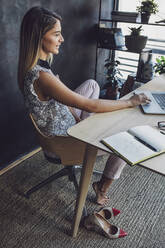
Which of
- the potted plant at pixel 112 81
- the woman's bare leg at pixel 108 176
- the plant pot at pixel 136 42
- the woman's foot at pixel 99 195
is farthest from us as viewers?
the potted plant at pixel 112 81

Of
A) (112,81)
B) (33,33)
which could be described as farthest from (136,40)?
(33,33)

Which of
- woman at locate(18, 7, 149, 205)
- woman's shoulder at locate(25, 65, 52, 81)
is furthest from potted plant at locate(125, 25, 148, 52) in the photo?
woman's shoulder at locate(25, 65, 52, 81)

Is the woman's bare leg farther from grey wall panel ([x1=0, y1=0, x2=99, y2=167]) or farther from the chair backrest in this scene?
grey wall panel ([x1=0, y1=0, x2=99, y2=167])

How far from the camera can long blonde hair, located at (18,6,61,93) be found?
1.37 m

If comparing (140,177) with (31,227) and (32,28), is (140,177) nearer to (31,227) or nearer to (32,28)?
(31,227)

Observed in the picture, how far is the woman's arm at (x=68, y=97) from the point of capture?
4.39 ft

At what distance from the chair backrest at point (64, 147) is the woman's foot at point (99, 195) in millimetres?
333

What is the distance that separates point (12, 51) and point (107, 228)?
4.86 ft

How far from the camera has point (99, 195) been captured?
5.97 feet

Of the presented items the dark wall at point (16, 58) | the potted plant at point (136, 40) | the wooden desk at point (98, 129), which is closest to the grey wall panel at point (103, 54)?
the dark wall at point (16, 58)

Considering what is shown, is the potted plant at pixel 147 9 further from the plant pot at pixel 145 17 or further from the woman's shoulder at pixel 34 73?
the woman's shoulder at pixel 34 73

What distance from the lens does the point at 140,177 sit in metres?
2.12

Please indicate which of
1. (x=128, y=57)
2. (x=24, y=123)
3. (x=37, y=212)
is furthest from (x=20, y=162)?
(x=128, y=57)

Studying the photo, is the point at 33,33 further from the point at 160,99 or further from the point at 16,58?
the point at 160,99
